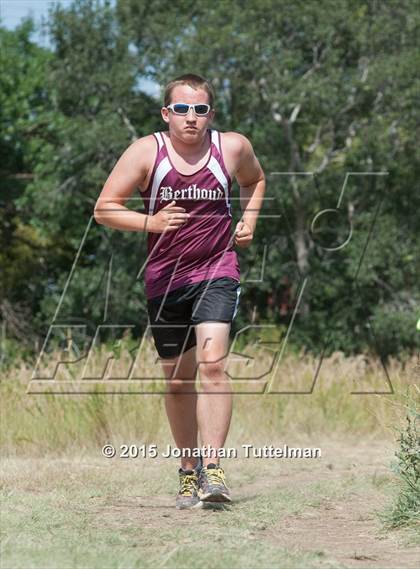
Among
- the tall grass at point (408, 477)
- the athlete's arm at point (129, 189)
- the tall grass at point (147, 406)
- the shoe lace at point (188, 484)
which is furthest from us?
the tall grass at point (147, 406)

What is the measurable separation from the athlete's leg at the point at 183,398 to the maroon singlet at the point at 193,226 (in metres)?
0.42

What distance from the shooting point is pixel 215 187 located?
5.67 metres

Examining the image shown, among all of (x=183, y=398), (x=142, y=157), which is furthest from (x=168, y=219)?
(x=183, y=398)

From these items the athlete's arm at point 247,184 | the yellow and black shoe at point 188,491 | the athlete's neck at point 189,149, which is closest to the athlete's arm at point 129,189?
the athlete's neck at point 189,149

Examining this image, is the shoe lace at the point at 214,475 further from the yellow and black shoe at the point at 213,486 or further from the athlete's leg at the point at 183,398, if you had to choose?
the athlete's leg at the point at 183,398

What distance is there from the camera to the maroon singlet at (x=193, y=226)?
18.5 feet

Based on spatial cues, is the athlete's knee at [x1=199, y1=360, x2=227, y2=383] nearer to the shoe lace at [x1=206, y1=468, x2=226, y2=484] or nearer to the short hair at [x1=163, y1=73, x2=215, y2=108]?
the shoe lace at [x1=206, y1=468, x2=226, y2=484]

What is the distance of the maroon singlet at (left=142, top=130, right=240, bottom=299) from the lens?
562cm

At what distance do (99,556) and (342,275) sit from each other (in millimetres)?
19504

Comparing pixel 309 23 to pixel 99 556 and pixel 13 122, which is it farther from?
pixel 99 556

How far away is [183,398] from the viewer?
5961 millimetres

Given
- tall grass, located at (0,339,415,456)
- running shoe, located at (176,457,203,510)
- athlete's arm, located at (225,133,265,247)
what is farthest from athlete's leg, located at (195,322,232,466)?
tall grass, located at (0,339,415,456)

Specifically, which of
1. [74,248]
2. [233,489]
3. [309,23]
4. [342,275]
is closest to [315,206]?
[342,275]

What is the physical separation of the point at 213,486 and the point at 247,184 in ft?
5.67
